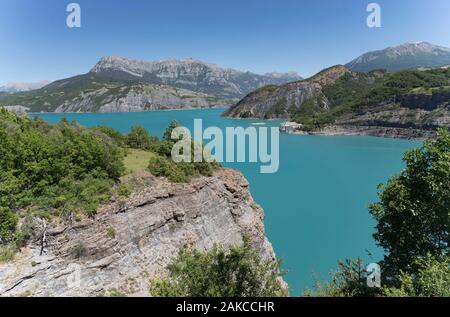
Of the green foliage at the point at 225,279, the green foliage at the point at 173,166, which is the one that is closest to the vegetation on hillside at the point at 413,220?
the green foliage at the point at 225,279

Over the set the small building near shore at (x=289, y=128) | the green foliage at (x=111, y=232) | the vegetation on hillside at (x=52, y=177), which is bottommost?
the green foliage at (x=111, y=232)

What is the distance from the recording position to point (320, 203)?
174 feet

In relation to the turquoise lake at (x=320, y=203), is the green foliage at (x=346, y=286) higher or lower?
higher

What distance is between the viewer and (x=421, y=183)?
18734 mm

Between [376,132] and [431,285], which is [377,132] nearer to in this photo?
[376,132]

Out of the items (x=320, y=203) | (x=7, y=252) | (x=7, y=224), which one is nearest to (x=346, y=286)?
(x=7, y=252)

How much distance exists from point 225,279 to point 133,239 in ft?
36.3

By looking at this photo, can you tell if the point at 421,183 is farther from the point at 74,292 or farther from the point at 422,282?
the point at 74,292

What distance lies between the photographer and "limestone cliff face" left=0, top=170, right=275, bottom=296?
695 inches

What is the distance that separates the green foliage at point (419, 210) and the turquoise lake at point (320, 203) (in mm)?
4826

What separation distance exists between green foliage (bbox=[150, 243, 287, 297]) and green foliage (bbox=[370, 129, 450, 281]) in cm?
911

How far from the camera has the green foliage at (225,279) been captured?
12.5m

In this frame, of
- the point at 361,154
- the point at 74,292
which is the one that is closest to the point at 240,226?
the point at 74,292

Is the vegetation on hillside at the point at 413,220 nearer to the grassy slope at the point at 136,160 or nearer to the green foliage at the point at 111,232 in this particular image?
the green foliage at the point at 111,232
